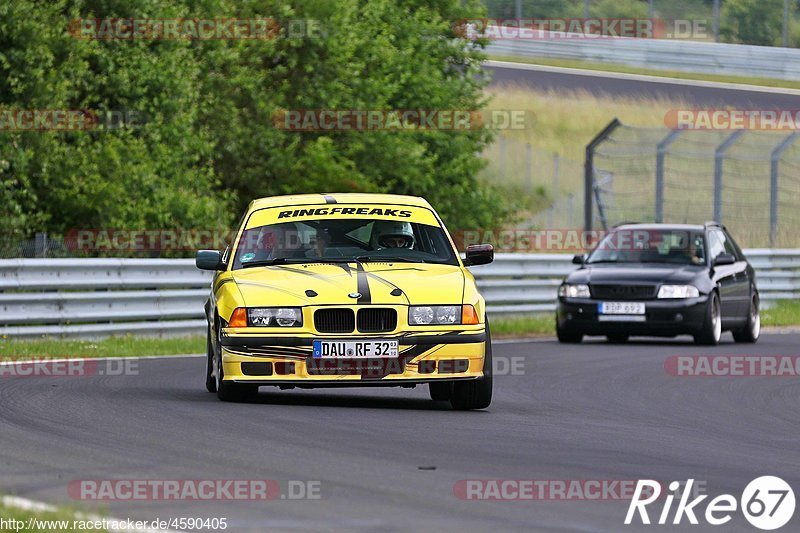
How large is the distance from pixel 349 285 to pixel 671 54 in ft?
140

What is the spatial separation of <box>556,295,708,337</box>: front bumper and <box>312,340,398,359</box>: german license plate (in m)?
9.57

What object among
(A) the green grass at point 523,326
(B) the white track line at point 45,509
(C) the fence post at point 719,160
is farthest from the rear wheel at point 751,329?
(B) the white track line at point 45,509

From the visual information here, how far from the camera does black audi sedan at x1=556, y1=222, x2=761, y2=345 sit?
20141 mm

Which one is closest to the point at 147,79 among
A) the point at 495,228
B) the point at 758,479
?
the point at 495,228

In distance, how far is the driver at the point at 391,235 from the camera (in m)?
12.2

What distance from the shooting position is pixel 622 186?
44.5 m

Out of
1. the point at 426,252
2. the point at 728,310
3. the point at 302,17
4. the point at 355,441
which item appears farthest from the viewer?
the point at 302,17

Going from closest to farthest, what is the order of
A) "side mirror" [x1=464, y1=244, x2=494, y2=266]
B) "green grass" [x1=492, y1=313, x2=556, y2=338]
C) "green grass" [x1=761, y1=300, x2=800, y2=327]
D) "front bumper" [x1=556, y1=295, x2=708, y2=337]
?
"side mirror" [x1=464, y1=244, x2=494, y2=266] → "front bumper" [x1=556, y1=295, x2=708, y2=337] → "green grass" [x1=492, y1=313, x2=556, y2=338] → "green grass" [x1=761, y1=300, x2=800, y2=327]

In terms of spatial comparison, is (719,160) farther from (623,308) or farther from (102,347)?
(102,347)

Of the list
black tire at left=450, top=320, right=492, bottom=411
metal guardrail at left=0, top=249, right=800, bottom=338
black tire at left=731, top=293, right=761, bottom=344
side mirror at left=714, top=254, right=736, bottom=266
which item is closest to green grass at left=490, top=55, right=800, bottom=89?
black tire at left=731, top=293, right=761, bottom=344

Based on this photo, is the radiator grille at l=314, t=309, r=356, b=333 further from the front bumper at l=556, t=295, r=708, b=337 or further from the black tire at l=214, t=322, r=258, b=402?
the front bumper at l=556, t=295, r=708, b=337

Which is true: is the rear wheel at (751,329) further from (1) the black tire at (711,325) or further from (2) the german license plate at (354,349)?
(2) the german license plate at (354,349)

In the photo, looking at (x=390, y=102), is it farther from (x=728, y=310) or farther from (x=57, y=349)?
(x=57, y=349)

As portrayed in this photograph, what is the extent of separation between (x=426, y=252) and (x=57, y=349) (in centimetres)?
674
